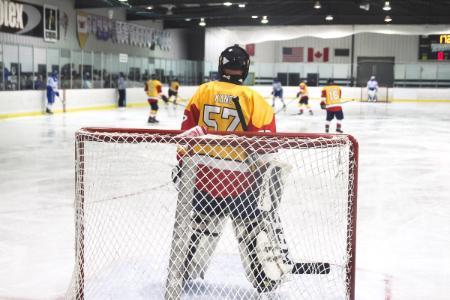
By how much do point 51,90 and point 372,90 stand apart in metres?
15.8

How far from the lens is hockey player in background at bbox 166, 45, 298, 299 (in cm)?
267

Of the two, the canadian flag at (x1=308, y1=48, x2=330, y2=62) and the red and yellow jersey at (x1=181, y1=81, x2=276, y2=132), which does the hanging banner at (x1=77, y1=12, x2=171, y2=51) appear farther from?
the red and yellow jersey at (x1=181, y1=81, x2=276, y2=132)

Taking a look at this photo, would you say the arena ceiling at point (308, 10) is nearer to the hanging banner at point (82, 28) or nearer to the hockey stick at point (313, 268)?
the hanging banner at point (82, 28)

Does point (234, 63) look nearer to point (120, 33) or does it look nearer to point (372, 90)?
point (120, 33)

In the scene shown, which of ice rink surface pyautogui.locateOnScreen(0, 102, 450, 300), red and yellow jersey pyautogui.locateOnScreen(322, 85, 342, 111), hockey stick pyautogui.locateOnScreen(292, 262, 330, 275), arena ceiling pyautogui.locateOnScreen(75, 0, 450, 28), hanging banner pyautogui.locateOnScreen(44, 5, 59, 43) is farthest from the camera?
arena ceiling pyautogui.locateOnScreen(75, 0, 450, 28)

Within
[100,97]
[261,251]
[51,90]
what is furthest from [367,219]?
[100,97]

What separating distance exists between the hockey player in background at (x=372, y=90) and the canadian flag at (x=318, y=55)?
4540mm

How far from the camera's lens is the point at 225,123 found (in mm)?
2799

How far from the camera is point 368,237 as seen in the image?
446 cm

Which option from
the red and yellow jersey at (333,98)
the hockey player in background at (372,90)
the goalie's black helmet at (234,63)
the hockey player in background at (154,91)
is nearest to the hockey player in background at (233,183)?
the goalie's black helmet at (234,63)

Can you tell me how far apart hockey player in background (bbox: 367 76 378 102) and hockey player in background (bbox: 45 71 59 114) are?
604 inches

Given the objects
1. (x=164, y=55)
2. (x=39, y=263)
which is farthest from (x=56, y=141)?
(x=164, y=55)

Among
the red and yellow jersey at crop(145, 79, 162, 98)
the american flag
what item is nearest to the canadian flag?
the american flag

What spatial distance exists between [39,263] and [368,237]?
2.35m
